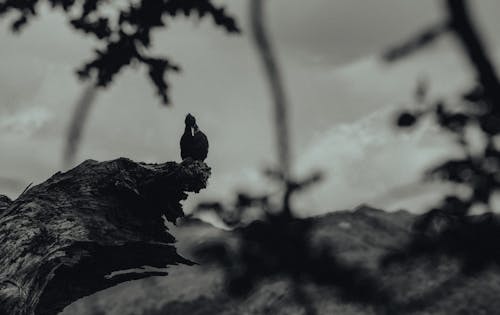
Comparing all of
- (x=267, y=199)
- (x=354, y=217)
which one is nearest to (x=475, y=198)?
(x=267, y=199)

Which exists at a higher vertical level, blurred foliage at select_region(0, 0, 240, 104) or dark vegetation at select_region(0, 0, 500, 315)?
blurred foliage at select_region(0, 0, 240, 104)

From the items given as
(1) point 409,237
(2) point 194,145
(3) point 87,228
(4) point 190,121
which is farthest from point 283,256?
(4) point 190,121

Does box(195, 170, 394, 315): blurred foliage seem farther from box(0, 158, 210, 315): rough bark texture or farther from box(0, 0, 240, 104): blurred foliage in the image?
box(0, 158, 210, 315): rough bark texture

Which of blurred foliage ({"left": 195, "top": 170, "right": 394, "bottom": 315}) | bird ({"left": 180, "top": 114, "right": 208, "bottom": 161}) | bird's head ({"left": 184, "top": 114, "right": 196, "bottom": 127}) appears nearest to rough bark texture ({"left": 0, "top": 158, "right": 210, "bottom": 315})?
bird ({"left": 180, "top": 114, "right": 208, "bottom": 161})

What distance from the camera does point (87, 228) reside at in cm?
586

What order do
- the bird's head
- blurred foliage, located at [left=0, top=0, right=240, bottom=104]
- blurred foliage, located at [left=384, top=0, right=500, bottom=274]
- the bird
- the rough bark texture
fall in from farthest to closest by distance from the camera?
the bird's head
the bird
the rough bark texture
blurred foliage, located at [left=0, top=0, right=240, bottom=104]
blurred foliage, located at [left=384, top=0, right=500, bottom=274]

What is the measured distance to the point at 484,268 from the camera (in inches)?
55.7

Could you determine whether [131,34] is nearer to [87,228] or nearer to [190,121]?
[87,228]

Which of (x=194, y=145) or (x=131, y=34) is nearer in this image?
(x=131, y=34)

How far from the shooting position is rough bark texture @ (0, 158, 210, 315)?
5.37 meters

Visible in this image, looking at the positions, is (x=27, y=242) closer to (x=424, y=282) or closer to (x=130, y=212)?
(x=130, y=212)

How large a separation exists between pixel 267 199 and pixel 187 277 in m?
106

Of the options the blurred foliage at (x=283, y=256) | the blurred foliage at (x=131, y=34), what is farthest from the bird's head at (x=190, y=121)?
the blurred foliage at (x=283, y=256)

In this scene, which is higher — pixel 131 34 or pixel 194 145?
pixel 194 145
